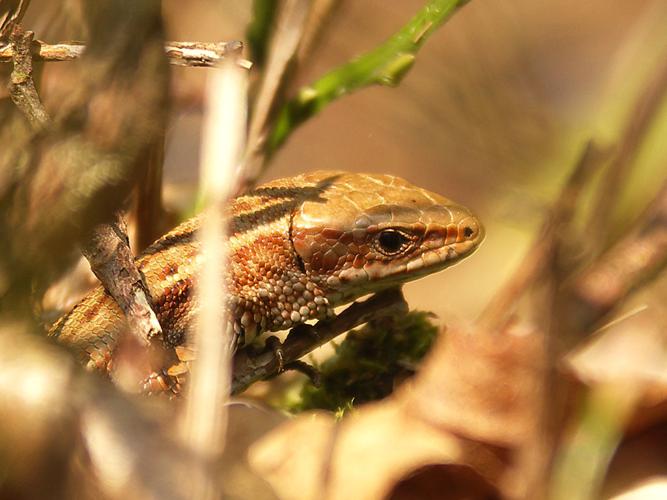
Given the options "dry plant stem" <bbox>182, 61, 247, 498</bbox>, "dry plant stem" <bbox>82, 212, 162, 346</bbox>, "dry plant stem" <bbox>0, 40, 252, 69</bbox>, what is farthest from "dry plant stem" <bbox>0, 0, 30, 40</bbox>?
"dry plant stem" <bbox>182, 61, 247, 498</bbox>

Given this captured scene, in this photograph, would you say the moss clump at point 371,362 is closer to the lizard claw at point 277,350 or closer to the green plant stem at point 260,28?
the lizard claw at point 277,350

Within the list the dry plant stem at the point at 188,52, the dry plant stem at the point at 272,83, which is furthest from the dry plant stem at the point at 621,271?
the dry plant stem at the point at 272,83

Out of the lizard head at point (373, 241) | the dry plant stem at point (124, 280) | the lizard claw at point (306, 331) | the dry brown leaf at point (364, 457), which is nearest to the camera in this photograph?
the dry brown leaf at point (364, 457)

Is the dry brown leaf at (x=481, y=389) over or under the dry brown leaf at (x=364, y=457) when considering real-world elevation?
over

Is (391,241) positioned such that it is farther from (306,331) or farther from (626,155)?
(626,155)

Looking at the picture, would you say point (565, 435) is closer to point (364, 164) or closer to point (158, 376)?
point (158, 376)

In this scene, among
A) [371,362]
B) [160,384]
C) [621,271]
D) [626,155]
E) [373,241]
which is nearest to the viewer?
[621,271]

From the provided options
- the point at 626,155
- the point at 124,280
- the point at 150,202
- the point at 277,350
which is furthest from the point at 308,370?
the point at 626,155
